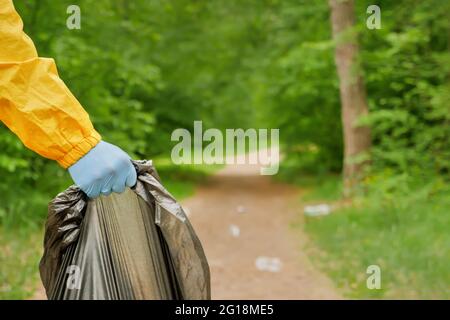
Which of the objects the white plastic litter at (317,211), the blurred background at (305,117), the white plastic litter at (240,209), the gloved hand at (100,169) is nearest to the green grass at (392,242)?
the blurred background at (305,117)

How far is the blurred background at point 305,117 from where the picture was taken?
7.27 metres

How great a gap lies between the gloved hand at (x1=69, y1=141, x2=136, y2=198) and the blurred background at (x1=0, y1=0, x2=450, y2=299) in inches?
145

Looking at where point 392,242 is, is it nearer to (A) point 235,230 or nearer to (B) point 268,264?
(B) point 268,264

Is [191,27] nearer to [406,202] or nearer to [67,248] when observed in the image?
[406,202]

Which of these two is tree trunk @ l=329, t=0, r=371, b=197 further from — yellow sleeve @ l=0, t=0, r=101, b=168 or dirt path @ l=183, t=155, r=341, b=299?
yellow sleeve @ l=0, t=0, r=101, b=168

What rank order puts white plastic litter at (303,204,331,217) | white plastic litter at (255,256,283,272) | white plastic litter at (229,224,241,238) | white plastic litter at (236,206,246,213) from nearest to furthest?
1. white plastic litter at (255,256,283,272)
2. white plastic litter at (229,224,241,238)
3. white plastic litter at (303,204,331,217)
4. white plastic litter at (236,206,246,213)

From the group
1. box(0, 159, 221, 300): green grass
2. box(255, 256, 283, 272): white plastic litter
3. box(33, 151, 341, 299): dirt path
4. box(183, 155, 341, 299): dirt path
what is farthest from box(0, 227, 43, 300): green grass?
box(255, 256, 283, 272): white plastic litter

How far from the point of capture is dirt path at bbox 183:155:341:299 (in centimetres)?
664

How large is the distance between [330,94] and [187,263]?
41.6ft

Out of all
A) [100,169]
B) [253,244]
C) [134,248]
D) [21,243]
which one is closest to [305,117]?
[253,244]

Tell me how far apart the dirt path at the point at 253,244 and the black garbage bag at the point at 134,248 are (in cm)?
357

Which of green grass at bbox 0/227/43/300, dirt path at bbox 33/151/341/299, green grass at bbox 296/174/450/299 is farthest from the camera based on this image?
dirt path at bbox 33/151/341/299
